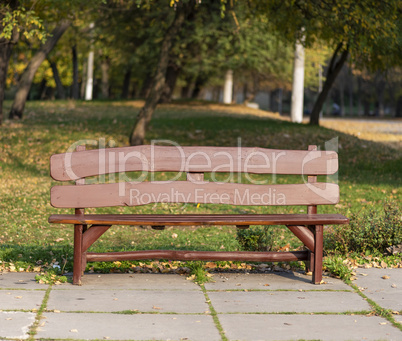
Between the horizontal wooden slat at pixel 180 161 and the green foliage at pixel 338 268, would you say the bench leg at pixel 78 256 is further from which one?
the green foliage at pixel 338 268

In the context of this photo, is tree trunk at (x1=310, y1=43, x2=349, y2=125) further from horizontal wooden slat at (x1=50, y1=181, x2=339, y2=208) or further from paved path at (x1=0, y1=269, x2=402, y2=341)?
paved path at (x1=0, y1=269, x2=402, y2=341)

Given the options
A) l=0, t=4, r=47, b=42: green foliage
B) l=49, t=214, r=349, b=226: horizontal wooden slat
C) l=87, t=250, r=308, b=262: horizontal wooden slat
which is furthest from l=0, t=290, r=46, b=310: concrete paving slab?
l=0, t=4, r=47, b=42: green foliage

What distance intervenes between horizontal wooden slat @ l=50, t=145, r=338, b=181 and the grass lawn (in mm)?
1119

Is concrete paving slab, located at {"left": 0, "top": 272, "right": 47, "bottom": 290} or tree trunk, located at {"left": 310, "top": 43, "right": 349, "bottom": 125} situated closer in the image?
concrete paving slab, located at {"left": 0, "top": 272, "right": 47, "bottom": 290}

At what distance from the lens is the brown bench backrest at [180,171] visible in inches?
227

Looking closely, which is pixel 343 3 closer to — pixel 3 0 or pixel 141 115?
pixel 141 115

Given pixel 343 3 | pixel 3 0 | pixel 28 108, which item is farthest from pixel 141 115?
pixel 28 108

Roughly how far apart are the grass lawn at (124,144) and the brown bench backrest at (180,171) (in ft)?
3.09

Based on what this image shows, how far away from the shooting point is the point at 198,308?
4.99 meters

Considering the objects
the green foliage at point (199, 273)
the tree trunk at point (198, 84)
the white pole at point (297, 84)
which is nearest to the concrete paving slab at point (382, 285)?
the green foliage at point (199, 273)

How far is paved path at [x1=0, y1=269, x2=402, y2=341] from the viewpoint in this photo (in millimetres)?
4383

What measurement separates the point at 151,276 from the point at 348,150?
14.1 metres

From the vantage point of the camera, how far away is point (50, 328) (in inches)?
173

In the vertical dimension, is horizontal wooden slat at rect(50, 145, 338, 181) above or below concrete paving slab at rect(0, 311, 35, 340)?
above
